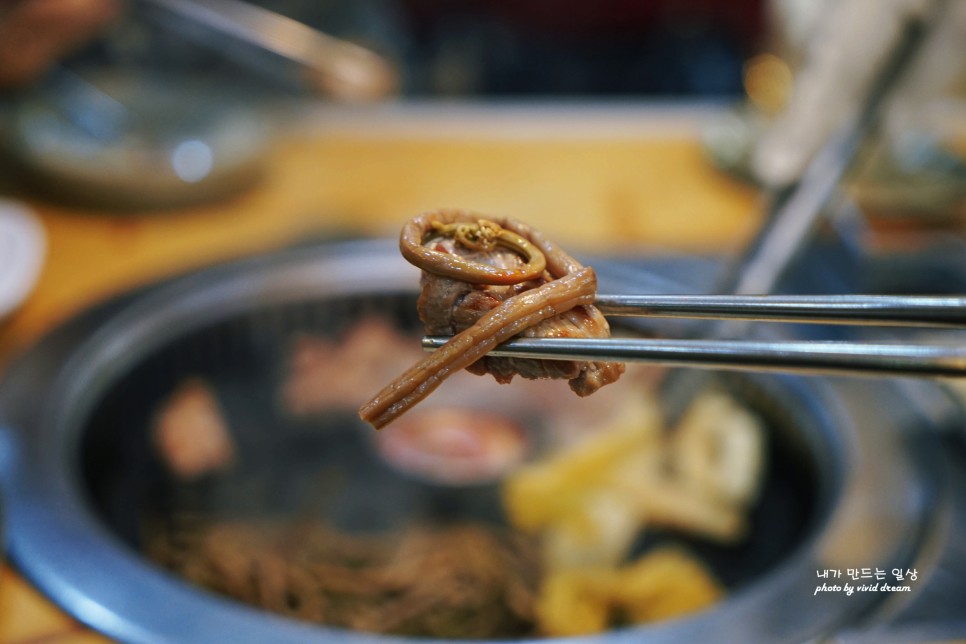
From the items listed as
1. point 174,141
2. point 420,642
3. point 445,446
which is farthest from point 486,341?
point 174,141

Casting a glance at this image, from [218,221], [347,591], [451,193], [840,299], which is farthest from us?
[451,193]

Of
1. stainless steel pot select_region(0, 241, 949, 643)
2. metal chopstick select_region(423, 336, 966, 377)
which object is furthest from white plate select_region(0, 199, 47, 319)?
metal chopstick select_region(423, 336, 966, 377)

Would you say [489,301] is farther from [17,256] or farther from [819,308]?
[17,256]

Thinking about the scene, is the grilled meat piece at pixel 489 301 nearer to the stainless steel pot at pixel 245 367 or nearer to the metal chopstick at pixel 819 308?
the metal chopstick at pixel 819 308

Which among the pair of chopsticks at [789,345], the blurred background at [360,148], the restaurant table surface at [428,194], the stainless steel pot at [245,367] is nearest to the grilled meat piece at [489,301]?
the pair of chopsticks at [789,345]

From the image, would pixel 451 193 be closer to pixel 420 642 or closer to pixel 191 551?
pixel 191 551

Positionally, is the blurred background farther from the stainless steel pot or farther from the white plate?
the stainless steel pot
